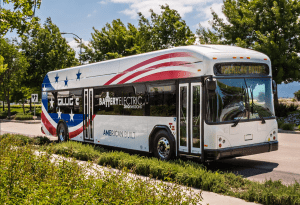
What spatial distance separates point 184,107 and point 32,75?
36154mm

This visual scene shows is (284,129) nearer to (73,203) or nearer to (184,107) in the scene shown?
(184,107)

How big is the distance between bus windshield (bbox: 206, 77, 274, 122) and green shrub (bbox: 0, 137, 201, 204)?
3688mm

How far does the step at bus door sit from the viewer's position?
13.9m

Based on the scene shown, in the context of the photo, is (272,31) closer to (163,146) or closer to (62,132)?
(62,132)

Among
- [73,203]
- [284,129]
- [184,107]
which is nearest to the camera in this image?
[73,203]

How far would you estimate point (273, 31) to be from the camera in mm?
25812

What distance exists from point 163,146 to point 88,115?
480cm

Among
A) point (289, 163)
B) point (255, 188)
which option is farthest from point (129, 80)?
point (255, 188)

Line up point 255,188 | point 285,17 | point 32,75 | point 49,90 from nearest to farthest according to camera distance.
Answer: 1. point 255,188
2. point 49,90
3. point 285,17
4. point 32,75

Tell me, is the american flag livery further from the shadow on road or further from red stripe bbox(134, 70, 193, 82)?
the shadow on road

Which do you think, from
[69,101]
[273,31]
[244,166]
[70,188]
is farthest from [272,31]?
[70,188]

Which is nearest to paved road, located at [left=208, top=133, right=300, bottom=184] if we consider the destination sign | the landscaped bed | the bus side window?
the landscaped bed

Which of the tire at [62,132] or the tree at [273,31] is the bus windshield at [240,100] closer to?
the tire at [62,132]

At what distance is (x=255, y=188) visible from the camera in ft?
20.8
